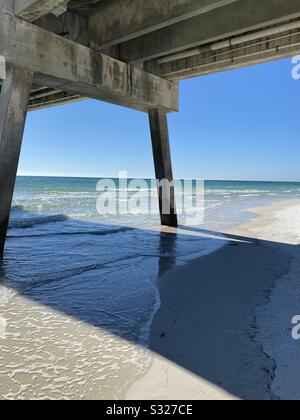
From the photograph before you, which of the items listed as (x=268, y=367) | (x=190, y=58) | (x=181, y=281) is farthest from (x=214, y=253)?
(x=190, y=58)

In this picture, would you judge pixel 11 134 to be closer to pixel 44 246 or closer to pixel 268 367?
pixel 44 246

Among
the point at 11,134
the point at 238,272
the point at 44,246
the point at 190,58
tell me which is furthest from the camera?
the point at 190,58

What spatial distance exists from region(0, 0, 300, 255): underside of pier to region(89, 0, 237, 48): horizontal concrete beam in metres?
0.02

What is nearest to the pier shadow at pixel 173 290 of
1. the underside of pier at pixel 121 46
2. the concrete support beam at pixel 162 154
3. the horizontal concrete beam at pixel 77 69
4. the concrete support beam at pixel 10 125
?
the concrete support beam at pixel 10 125

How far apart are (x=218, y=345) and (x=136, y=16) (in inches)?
238

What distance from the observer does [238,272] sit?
17.6ft

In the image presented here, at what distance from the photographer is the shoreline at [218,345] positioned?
228 cm

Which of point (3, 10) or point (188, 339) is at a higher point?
point (3, 10)

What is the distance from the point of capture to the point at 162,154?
9.88 m

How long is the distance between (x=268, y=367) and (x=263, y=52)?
7.25 m

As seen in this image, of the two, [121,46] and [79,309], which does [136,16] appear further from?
[79,309]

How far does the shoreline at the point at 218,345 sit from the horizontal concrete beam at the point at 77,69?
180 inches

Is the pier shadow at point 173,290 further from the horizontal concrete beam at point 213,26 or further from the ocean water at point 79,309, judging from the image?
the horizontal concrete beam at point 213,26

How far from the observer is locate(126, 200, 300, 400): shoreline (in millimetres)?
2283
